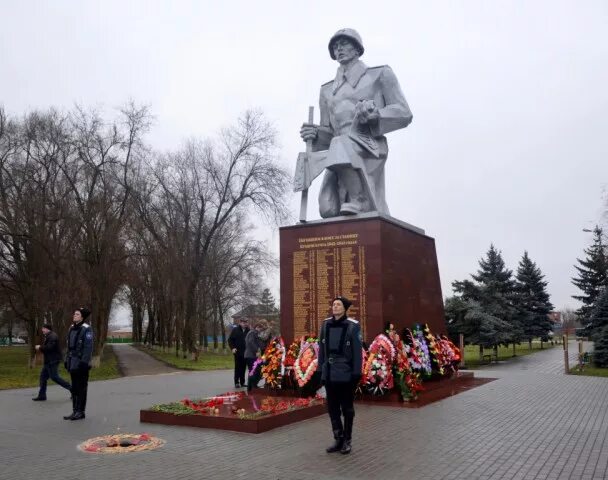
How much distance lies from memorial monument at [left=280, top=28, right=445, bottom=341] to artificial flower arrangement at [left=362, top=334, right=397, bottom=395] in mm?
326

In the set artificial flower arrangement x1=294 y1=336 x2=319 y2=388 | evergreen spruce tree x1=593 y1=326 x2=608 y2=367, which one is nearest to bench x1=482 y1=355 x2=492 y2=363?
evergreen spruce tree x1=593 y1=326 x2=608 y2=367

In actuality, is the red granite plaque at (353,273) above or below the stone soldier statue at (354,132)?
below

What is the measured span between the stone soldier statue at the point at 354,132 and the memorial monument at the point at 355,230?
2 cm

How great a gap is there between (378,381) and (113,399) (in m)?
5.44

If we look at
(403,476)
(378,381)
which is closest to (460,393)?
(378,381)

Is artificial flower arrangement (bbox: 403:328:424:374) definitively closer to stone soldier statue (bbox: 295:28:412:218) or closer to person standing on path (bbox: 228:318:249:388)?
stone soldier statue (bbox: 295:28:412:218)

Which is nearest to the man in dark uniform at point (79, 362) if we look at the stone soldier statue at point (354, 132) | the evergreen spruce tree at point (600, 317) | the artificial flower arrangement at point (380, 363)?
the artificial flower arrangement at point (380, 363)

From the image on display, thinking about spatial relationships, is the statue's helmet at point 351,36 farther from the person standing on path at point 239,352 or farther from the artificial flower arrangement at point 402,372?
the person standing on path at point 239,352

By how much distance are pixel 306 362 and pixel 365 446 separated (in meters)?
3.29

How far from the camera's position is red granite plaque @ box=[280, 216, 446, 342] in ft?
32.8

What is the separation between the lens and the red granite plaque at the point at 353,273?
10010mm

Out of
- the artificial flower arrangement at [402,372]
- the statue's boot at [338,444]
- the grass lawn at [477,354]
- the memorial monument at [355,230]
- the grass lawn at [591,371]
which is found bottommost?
the grass lawn at [477,354]

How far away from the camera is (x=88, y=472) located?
18.2 feet

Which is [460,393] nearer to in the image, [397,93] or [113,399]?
[397,93]
